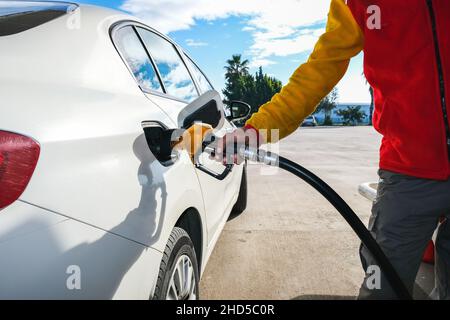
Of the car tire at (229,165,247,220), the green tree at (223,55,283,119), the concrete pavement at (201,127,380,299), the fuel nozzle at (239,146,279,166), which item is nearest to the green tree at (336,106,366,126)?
the green tree at (223,55,283,119)

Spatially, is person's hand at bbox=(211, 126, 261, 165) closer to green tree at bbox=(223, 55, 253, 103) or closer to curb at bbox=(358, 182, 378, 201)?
curb at bbox=(358, 182, 378, 201)

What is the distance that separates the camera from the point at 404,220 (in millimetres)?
1560

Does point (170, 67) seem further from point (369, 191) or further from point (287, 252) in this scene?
point (287, 252)

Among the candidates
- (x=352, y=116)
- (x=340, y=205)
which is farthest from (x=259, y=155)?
(x=352, y=116)

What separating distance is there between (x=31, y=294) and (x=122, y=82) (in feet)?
3.07

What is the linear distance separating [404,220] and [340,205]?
0.29m

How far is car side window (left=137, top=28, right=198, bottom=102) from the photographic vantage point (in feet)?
7.79

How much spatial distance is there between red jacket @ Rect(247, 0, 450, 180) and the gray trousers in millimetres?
58

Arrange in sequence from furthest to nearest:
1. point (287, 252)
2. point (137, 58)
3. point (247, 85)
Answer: point (247, 85) < point (287, 252) < point (137, 58)

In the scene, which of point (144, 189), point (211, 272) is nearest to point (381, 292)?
point (144, 189)

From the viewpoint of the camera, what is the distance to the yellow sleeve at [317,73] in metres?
1.60

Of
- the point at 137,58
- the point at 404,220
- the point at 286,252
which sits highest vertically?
the point at 137,58
